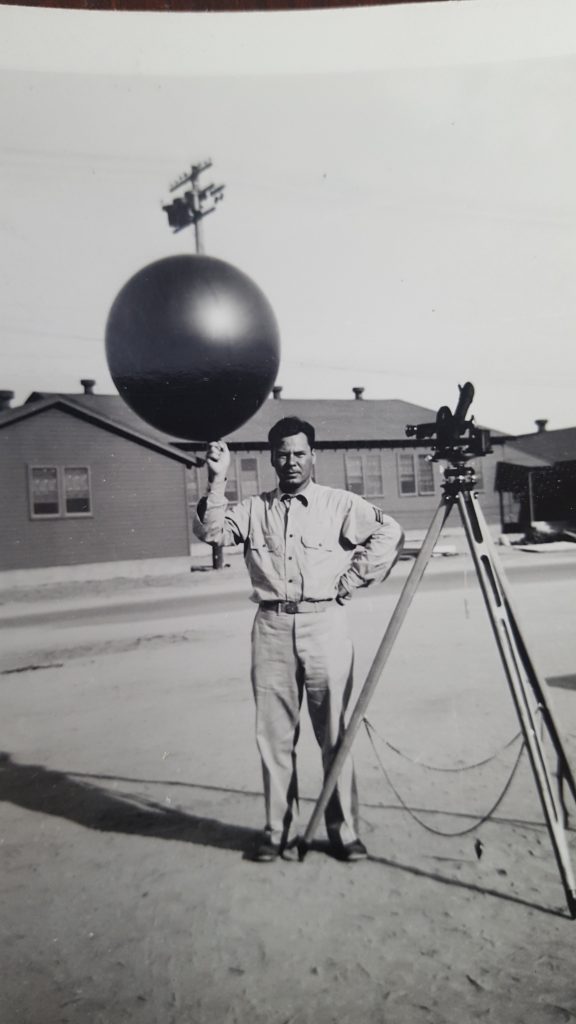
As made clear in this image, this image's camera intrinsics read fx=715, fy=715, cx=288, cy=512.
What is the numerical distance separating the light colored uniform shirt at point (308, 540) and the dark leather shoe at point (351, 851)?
995 millimetres

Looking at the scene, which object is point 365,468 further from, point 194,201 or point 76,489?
point 194,201

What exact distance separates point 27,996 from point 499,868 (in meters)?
1.69

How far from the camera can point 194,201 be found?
246cm

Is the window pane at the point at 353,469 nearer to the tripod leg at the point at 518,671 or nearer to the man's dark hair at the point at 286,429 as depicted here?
the man's dark hair at the point at 286,429

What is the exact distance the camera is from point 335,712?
290 centimetres

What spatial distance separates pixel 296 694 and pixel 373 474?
2124 cm

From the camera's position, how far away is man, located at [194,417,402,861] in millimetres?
2869

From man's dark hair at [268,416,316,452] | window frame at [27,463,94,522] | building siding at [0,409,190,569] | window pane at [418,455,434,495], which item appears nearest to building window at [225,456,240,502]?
building siding at [0,409,190,569]

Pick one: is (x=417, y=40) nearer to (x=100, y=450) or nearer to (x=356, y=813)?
(x=356, y=813)

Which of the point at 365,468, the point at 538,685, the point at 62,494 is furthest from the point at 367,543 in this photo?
the point at 365,468

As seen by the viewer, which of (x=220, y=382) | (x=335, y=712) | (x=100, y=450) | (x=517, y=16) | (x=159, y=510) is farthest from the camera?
(x=159, y=510)

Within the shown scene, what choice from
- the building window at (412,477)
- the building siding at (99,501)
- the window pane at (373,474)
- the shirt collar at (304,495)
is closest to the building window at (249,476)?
the window pane at (373,474)

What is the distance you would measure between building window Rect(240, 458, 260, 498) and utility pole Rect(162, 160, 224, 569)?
19.9 m

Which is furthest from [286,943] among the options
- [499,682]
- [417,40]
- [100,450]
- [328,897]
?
[100,450]
